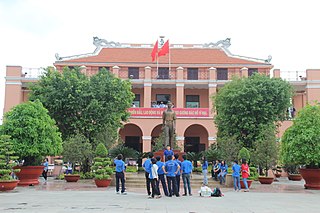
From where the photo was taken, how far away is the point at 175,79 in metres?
33.5

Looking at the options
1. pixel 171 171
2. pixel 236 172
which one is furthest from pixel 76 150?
pixel 171 171

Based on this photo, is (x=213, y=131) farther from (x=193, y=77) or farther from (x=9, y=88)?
(x=9, y=88)

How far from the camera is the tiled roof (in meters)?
34.8

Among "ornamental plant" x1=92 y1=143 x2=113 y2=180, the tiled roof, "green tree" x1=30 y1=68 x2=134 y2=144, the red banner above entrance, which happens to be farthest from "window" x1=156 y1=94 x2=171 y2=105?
"ornamental plant" x1=92 y1=143 x2=113 y2=180

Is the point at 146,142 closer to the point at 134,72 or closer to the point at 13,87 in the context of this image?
the point at 134,72

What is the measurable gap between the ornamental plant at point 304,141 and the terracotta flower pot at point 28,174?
35.9 feet

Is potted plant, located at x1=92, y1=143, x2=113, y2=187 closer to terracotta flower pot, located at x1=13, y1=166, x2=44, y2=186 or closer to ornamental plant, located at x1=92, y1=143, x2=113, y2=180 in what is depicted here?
ornamental plant, located at x1=92, y1=143, x2=113, y2=180

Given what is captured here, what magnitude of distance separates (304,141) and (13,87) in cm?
2592

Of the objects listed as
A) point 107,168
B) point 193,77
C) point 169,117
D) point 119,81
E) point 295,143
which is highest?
point 193,77

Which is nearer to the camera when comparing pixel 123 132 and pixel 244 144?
pixel 244 144

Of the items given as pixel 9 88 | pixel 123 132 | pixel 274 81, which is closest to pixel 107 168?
pixel 274 81

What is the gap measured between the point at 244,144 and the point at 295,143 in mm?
9123

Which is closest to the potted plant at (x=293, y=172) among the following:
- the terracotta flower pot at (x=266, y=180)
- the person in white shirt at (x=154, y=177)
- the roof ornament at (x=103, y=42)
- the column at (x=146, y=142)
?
the terracotta flower pot at (x=266, y=180)

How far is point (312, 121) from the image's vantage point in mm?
16000
